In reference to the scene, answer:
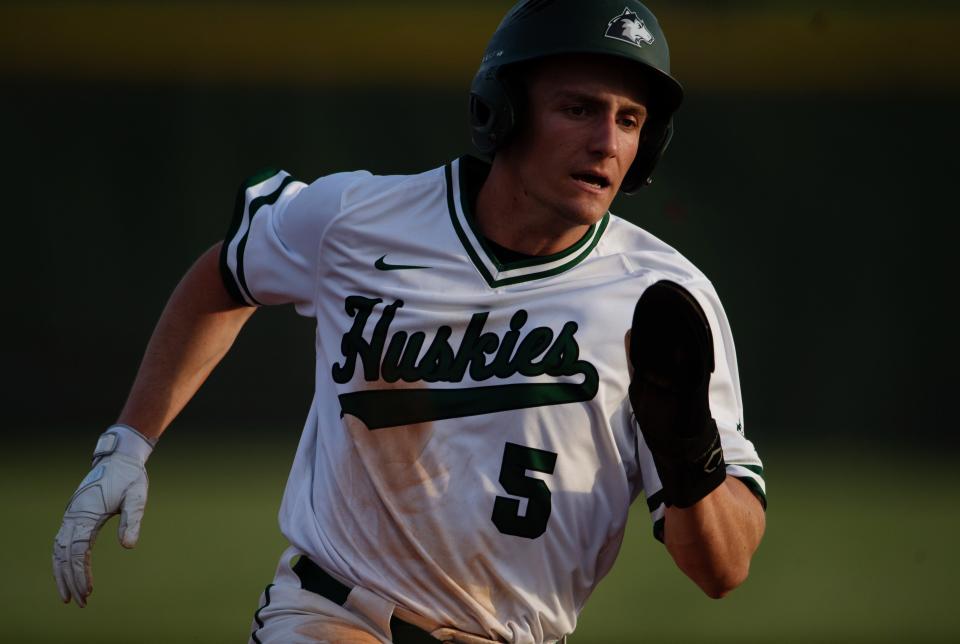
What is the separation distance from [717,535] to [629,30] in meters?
1.09

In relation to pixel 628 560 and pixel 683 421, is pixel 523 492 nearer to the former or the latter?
pixel 683 421

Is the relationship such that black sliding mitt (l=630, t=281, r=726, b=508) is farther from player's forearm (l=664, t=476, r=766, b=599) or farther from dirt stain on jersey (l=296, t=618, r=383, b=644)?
dirt stain on jersey (l=296, t=618, r=383, b=644)

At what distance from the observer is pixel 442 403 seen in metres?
2.80

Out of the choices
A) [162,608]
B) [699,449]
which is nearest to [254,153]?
[162,608]

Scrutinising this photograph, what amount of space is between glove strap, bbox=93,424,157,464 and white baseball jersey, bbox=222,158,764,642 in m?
0.46

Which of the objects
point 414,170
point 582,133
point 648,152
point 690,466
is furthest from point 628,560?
point 690,466

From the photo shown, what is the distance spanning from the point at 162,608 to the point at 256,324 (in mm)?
3533

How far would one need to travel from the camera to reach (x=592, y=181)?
2.88 m

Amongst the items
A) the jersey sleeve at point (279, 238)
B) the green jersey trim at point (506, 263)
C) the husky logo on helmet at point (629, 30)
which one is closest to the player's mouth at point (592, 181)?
the green jersey trim at point (506, 263)

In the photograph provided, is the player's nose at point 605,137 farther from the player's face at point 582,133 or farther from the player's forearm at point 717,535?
the player's forearm at point 717,535

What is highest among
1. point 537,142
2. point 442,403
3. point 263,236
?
point 537,142

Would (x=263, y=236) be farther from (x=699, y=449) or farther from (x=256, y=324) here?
(x=256, y=324)

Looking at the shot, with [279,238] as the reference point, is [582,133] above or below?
above

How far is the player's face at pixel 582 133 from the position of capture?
2840 mm
